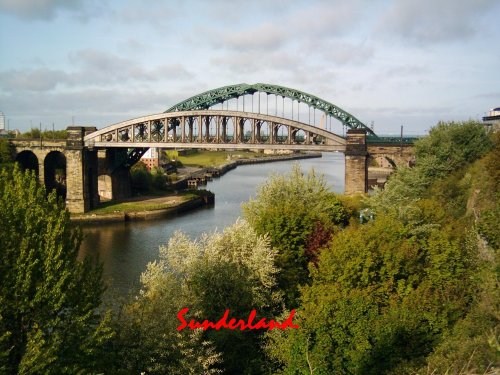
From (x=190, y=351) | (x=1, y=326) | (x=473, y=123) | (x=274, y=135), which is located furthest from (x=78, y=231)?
(x=274, y=135)

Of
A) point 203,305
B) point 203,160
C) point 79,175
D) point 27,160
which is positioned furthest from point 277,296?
point 203,160

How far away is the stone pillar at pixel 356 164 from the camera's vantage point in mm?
45469

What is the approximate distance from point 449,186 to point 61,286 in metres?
24.8

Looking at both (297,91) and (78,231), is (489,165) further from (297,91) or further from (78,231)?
(297,91)

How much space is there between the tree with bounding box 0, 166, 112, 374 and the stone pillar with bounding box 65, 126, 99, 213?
40919 mm

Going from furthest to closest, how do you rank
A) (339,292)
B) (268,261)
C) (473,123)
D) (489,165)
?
(473,123)
(489,165)
(268,261)
(339,292)

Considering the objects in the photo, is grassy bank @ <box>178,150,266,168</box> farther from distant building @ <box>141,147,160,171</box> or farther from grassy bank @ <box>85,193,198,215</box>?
grassy bank @ <box>85,193,198,215</box>

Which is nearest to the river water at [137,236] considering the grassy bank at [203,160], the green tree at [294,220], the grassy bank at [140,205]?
the grassy bank at [140,205]

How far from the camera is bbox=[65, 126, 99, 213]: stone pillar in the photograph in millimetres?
52938

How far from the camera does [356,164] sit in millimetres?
45938

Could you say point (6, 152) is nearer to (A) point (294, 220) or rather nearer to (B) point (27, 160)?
(B) point (27, 160)

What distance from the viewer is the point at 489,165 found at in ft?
79.9

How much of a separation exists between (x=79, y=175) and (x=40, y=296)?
43.7m

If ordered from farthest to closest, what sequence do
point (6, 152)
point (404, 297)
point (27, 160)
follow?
point (27, 160), point (6, 152), point (404, 297)
